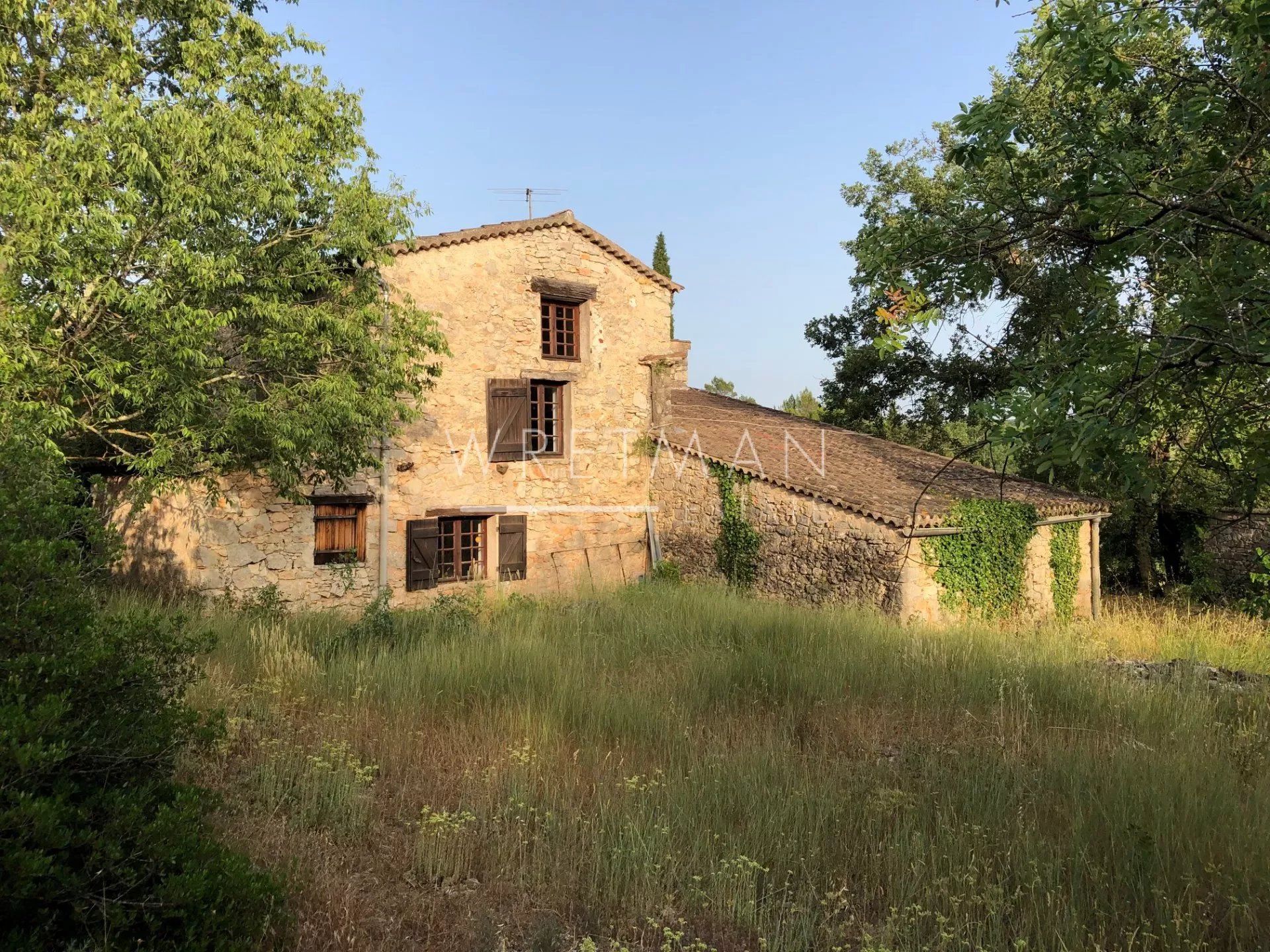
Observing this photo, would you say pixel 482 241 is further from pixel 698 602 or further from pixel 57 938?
pixel 57 938

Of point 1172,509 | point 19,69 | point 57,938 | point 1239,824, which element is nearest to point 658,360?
point 19,69

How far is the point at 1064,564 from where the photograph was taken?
14.9 meters

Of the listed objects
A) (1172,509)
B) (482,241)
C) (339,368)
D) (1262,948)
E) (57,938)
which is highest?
(482,241)

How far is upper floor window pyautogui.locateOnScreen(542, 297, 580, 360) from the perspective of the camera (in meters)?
15.1

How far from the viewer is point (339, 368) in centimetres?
1023

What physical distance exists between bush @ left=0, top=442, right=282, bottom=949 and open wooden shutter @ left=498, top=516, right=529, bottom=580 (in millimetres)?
10542

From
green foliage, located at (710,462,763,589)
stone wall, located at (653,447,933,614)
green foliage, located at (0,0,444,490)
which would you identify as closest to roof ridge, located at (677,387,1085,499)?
stone wall, located at (653,447,933,614)

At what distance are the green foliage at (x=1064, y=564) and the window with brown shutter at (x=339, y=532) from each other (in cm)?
1293

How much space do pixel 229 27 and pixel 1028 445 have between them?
10706 mm

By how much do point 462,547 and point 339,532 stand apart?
225 cm

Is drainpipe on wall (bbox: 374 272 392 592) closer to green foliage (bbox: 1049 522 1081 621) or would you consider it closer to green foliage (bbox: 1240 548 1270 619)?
green foliage (bbox: 1049 522 1081 621)

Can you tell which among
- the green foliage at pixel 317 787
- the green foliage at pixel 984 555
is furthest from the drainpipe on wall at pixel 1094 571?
the green foliage at pixel 317 787

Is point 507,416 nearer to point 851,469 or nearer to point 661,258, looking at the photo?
point 851,469

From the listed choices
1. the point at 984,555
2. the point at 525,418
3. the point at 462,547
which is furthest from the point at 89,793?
the point at 984,555
